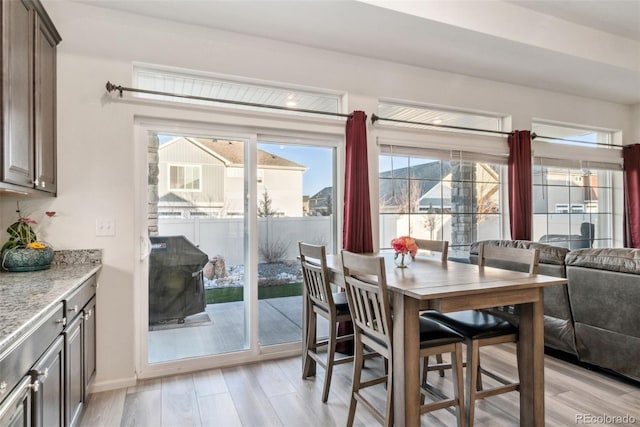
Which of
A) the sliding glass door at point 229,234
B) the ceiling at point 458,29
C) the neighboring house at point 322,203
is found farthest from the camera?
the neighboring house at point 322,203

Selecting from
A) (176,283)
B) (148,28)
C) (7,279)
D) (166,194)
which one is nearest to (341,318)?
(176,283)

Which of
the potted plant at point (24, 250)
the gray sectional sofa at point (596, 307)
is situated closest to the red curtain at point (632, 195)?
the gray sectional sofa at point (596, 307)

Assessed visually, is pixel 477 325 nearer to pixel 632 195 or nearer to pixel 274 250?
pixel 274 250

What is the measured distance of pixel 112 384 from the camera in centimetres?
266

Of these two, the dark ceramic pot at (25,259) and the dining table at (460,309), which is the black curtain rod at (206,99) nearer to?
the dark ceramic pot at (25,259)

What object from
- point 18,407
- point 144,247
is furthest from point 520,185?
point 18,407

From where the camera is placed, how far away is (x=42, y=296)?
5.12 ft

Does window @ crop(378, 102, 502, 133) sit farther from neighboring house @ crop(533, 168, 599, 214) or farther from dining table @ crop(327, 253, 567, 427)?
dining table @ crop(327, 253, 567, 427)

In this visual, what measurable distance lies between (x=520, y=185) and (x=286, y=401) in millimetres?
3401

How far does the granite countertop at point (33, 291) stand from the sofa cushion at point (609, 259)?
3.20 meters

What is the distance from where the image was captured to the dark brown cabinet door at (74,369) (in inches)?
69.6

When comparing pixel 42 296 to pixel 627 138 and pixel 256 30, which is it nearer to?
pixel 256 30

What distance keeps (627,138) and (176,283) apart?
243 inches

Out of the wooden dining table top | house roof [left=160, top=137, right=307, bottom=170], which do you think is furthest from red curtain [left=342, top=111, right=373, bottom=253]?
the wooden dining table top
